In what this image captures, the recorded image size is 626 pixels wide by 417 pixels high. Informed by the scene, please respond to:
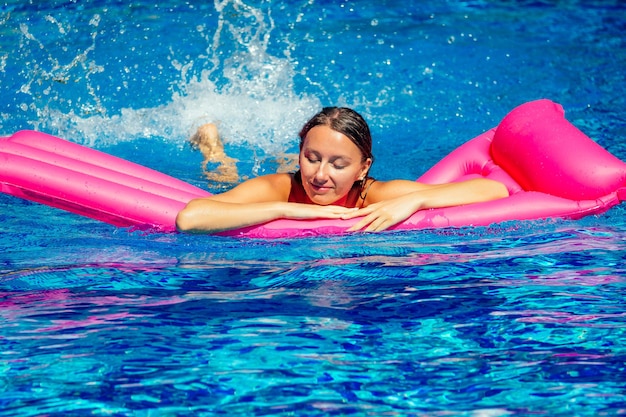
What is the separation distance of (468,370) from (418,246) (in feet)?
4.46

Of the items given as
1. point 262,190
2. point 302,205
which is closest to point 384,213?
point 302,205

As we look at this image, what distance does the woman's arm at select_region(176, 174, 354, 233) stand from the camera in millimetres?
3875

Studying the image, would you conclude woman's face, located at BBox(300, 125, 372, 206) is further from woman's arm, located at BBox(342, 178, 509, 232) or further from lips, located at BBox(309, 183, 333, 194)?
woman's arm, located at BBox(342, 178, 509, 232)

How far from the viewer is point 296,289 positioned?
3264 mm

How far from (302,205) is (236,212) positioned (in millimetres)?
319

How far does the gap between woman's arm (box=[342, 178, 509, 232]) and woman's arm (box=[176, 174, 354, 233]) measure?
125mm

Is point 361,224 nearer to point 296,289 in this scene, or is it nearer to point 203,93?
point 296,289

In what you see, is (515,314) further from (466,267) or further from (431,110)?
(431,110)

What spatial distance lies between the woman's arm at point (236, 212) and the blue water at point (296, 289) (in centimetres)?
10

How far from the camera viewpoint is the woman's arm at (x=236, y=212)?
388 centimetres

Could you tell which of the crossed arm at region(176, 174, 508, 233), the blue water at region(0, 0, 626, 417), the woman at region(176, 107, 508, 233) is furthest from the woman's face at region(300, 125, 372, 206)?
the blue water at region(0, 0, 626, 417)

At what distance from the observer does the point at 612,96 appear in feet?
24.7

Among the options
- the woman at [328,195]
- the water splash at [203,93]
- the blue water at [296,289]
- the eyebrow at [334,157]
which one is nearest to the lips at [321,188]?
the woman at [328,195]

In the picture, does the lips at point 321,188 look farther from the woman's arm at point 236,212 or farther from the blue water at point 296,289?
the blue water at point 296,289
